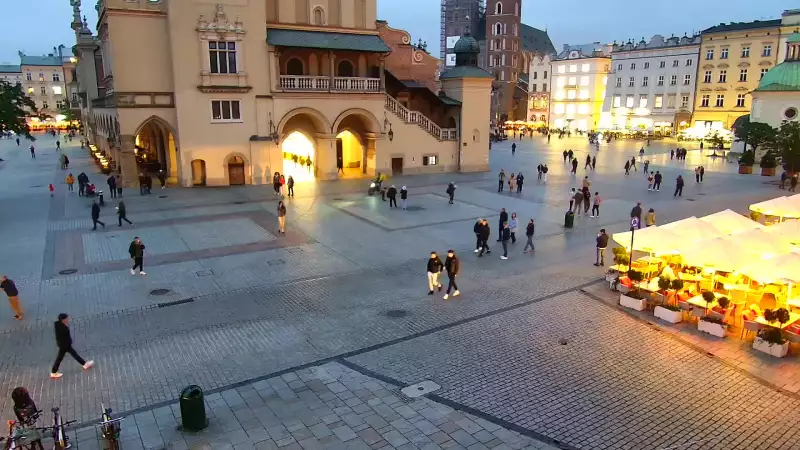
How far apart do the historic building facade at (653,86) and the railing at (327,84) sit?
5937 cm

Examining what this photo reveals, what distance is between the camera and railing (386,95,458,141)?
40.8m

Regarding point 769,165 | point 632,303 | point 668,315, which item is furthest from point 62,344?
point 769,165

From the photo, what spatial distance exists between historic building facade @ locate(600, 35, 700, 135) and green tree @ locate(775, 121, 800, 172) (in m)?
42.0

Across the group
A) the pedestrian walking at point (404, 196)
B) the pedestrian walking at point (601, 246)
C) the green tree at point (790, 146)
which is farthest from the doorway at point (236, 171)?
the green tree at point (790, 146)

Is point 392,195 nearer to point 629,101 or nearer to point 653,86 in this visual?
point 653,86

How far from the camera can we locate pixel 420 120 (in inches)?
1661

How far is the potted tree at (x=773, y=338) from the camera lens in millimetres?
12562

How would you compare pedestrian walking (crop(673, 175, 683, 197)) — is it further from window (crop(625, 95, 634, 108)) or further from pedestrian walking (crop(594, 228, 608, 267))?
window (crop(625, 95, 634, 108))

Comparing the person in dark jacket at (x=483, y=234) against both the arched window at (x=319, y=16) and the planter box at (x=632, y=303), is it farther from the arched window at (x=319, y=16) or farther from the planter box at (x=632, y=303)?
the arched window at (x=319, y=16)

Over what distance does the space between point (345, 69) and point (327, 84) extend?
3706 mm

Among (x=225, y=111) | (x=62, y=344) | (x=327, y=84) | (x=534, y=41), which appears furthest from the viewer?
(x=534, y=41)

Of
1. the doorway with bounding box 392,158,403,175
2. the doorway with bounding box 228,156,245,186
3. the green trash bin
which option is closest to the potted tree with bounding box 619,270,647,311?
the green trash bin

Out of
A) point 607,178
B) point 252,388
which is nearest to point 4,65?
point 607,178

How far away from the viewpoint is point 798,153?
37.4 m
